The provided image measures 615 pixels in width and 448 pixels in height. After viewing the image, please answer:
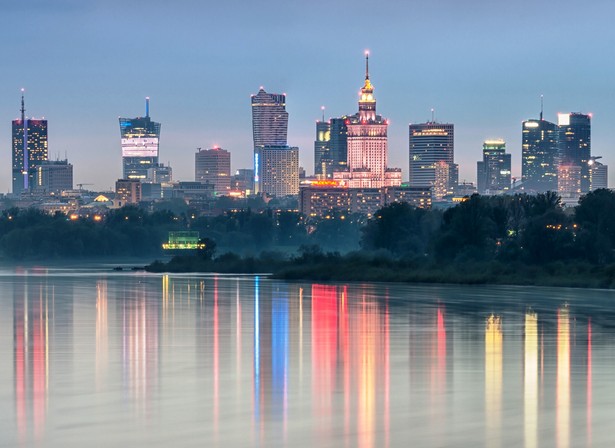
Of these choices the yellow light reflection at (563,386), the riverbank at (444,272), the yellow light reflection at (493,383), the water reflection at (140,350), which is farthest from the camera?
the riverbank at (444,272)

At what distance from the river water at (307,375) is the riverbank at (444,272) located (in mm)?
30015

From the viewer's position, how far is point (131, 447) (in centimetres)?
2659

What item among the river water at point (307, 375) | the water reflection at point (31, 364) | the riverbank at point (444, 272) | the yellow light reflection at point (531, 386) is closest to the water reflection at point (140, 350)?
the river water at point (307, 375)

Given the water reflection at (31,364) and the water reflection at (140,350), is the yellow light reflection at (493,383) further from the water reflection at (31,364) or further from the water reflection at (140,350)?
the water reflection at (31,364)

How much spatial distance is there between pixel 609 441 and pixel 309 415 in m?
7.05

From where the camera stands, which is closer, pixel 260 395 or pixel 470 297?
pixel 260 395

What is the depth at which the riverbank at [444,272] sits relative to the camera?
100 meters

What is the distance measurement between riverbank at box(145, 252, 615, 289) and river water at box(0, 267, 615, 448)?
98.5 ft

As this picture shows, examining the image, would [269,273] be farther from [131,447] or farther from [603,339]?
[131,447]

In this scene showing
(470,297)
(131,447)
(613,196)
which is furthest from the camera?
(613,196)

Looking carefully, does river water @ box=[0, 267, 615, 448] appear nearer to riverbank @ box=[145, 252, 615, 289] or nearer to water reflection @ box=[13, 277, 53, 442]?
water reflection @ box=[13, 277, 53, 442]

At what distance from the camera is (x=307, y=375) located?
3819 centimetres

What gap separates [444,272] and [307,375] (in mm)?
73026

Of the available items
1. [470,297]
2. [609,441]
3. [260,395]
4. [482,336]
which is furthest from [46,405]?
[470,297]
